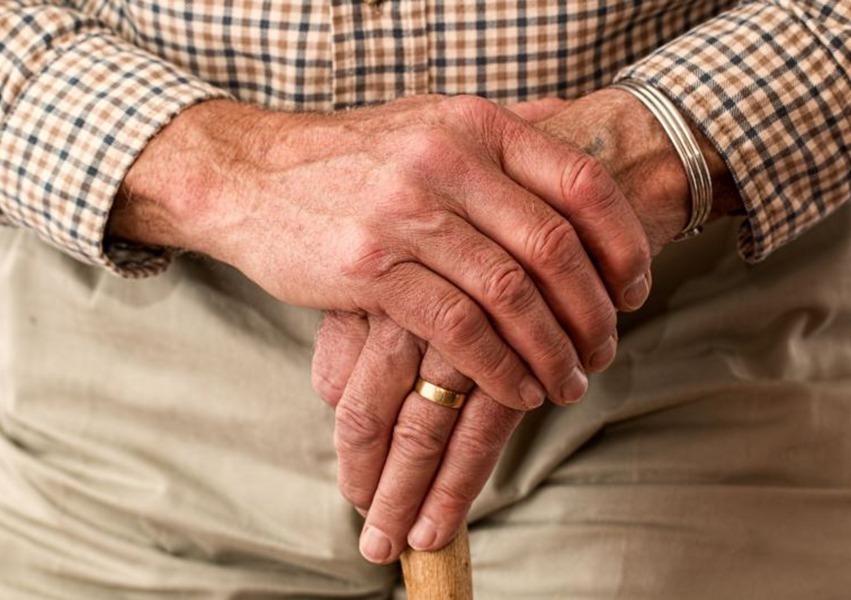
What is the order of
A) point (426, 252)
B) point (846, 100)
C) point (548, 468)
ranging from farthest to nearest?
point (548, 468), point (846, 100), point (426, 252)

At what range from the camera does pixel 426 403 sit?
0.99 m

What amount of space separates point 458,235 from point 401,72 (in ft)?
0.91

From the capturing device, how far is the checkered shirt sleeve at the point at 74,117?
109 cm

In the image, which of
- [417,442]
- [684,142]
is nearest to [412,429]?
[417,442]

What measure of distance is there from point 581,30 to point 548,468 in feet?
1.39

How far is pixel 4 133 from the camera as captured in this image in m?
1.14

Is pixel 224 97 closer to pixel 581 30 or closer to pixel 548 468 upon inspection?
pixel 581 30

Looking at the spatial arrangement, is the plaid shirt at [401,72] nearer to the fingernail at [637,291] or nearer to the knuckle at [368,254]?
the fingernail at [637,291]

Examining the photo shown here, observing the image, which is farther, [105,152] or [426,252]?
[105,152]

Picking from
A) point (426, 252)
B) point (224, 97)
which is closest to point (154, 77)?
point (224, 97)

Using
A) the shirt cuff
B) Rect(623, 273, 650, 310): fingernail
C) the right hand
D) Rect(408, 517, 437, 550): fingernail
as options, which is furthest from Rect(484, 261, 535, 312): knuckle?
the shirt cuff

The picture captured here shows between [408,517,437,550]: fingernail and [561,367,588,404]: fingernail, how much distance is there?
156mm

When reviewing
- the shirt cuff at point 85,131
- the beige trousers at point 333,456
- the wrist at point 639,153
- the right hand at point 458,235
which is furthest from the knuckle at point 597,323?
the shirt cuff at point 85,131

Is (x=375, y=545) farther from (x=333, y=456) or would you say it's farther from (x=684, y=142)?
(x=684, y=142)
